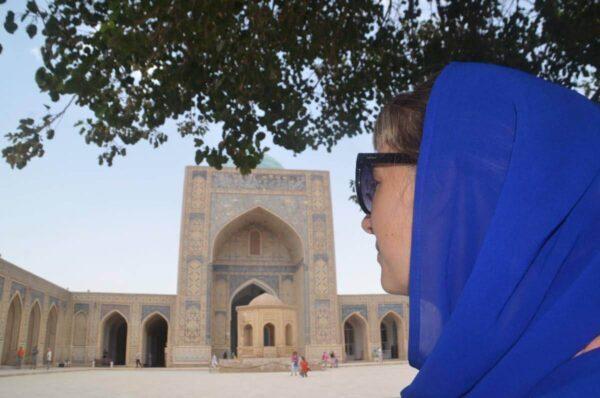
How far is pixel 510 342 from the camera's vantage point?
0.58 metres

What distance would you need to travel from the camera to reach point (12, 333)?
55.7 ft

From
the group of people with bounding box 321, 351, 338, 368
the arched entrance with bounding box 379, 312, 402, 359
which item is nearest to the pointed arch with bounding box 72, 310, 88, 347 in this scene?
the group of people with bounding box 321, 351, 338, 368

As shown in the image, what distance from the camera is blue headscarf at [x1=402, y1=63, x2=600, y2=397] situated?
558 mm

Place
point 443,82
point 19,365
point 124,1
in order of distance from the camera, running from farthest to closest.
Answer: point 19,365 < point 124,1 < point 443,82

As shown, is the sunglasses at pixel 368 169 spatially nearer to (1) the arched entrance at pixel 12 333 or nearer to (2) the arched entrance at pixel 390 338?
(1) the arched entrance at pixel 12 333

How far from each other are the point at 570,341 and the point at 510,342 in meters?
0.06

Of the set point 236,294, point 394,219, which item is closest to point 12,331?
point 236,294

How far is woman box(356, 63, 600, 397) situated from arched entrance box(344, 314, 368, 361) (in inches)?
853

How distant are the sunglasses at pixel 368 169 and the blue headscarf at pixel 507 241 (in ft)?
0.43

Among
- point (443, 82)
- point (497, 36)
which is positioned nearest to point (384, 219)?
point (443, 82)

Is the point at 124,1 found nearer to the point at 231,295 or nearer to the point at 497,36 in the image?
the point at 497,36

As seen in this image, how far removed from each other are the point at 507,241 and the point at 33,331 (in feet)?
66.9

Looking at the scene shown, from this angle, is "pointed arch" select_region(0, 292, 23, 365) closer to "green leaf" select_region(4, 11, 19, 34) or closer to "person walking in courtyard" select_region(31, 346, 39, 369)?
"person walking in courtyard" select_region(31, 346, 39, 369)

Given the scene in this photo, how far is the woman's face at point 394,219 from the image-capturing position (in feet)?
2.60
